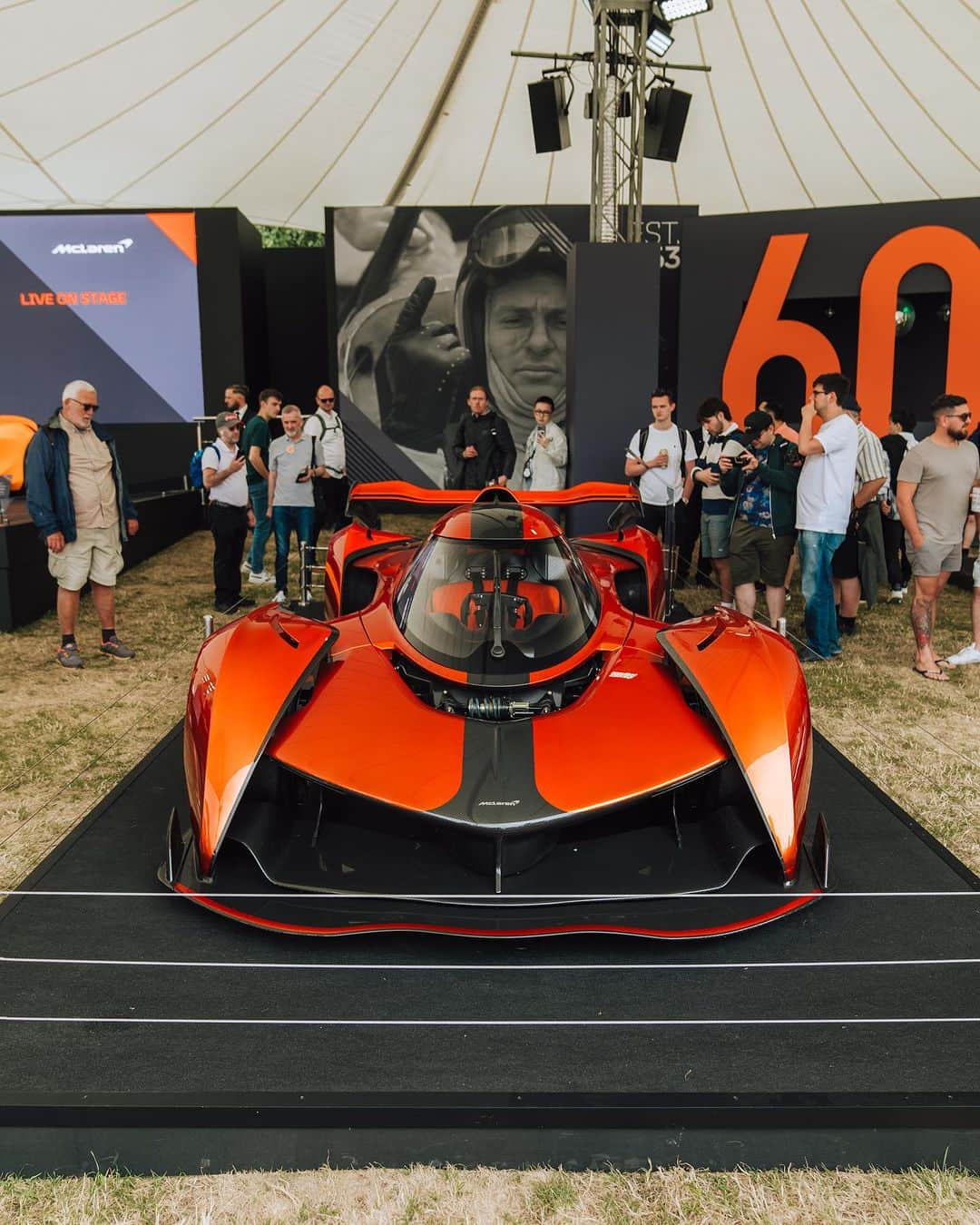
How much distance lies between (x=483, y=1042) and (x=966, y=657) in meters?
4.76

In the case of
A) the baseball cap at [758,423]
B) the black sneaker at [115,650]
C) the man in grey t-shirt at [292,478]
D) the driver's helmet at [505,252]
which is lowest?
the black sneaker at [115,650]

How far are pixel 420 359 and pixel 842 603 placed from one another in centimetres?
797

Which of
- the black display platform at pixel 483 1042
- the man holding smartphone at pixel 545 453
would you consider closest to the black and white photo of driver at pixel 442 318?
the man holding smartphone at pixel 545 453

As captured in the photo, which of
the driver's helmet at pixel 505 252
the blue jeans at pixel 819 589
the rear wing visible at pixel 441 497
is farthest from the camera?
the driver's helmet at pixel 505 252

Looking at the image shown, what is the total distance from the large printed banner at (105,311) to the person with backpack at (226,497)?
20.1ft

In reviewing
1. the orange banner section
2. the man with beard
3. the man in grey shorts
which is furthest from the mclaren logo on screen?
the man in grey shorts

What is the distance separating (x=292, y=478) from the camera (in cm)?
755

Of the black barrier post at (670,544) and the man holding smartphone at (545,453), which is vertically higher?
the man holding smartphone at (545,453)

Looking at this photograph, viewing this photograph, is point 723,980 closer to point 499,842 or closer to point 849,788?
point 499,842

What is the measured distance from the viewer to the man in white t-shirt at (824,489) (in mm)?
5758

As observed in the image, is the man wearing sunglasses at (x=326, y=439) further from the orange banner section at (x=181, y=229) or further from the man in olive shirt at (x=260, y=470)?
the orange banner section at (x=181, y=229)

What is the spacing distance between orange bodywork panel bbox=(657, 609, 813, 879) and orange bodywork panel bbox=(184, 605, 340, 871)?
1.23m

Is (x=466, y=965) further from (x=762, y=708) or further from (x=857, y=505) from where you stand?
(x=857, y=505)

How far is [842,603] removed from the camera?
22.9 ft
